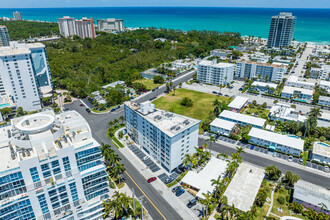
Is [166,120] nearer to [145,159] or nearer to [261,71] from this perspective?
[145,159]

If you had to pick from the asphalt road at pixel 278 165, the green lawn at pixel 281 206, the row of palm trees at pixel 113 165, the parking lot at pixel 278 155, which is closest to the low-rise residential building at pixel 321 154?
the parking lot at pixel 278 155

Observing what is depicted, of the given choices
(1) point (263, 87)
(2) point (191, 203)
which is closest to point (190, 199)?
(2) point (191, 203)

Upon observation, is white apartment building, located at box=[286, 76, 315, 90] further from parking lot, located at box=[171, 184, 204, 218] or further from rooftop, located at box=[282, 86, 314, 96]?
parking lot, located at box=[171, 184, 204, 218]

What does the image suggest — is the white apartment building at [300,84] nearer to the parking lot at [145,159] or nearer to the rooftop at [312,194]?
the rooftop at [312,194]

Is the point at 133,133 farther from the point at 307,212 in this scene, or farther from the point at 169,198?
the point at 307,212

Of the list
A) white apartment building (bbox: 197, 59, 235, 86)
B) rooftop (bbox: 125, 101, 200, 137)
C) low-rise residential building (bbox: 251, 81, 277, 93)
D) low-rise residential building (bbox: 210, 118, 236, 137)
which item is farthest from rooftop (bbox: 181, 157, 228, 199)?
white apartment building (bbox: 197, 59, 235, 86)

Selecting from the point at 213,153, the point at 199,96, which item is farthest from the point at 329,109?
the point at 213,153
